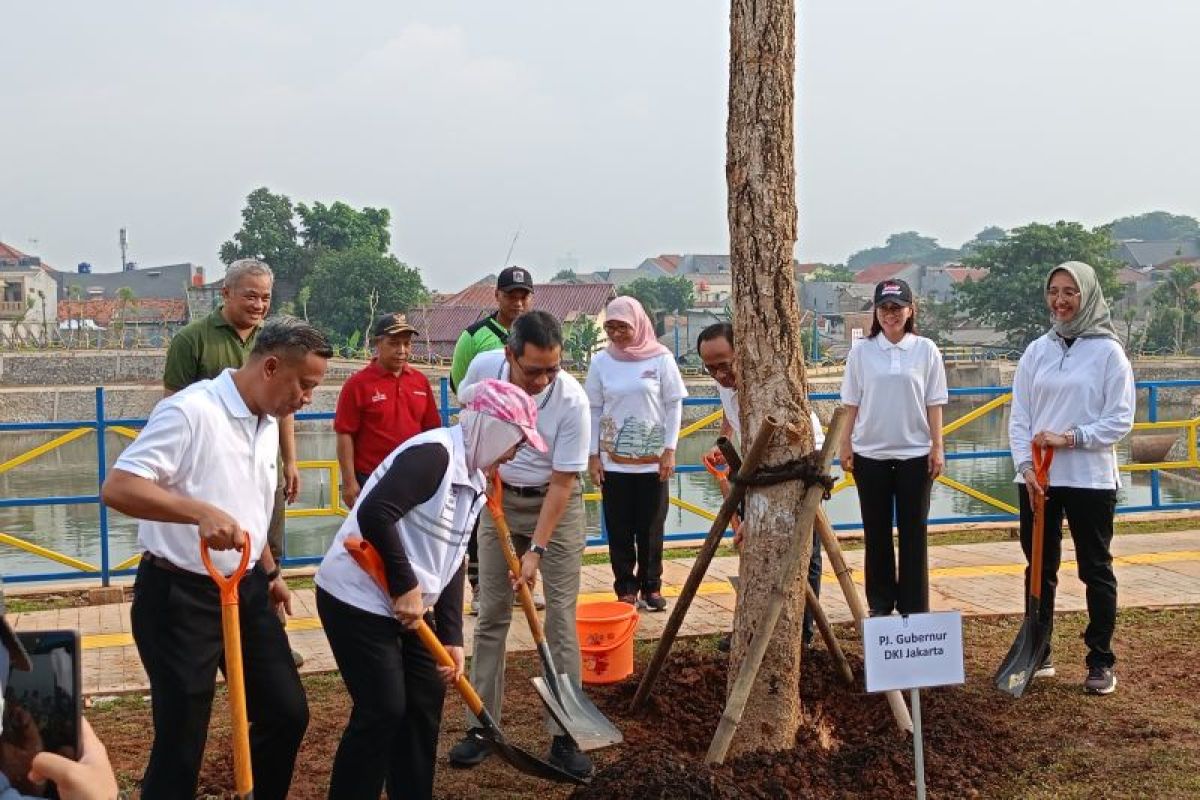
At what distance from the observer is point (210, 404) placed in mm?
3355

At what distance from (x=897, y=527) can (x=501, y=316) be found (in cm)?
217

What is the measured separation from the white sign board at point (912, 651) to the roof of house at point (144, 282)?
81360mm

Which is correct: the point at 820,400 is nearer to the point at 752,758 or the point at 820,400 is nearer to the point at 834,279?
the point at 752,758

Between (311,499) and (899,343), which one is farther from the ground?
(899,343)

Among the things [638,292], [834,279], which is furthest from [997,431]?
[834,279]

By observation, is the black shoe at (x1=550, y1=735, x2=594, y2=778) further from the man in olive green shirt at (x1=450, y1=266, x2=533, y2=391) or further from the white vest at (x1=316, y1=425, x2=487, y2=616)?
the man in olive green shirt at (x1=450, y1=266, x2=533, y2=391)

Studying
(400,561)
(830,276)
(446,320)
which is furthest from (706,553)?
(830,276)

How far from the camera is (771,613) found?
4.38 metres

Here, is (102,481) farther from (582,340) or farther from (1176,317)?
(1176,317)

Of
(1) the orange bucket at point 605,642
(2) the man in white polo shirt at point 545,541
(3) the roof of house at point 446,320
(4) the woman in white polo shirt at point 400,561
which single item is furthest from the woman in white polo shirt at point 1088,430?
(3) the roof of house at point 446,320

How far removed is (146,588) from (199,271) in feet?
288

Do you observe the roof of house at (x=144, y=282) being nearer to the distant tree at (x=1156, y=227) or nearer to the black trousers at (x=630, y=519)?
the black trousers at (x=630, y=519)

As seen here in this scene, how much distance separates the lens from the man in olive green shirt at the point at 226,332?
544 centimetres

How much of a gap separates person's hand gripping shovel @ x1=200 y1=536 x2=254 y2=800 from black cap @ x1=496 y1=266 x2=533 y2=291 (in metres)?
3.26
